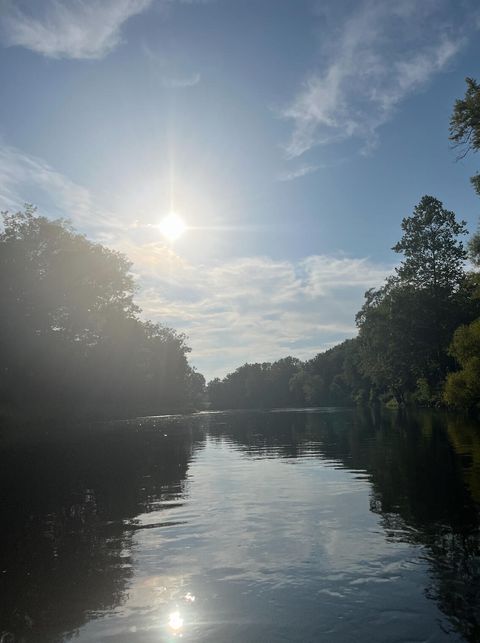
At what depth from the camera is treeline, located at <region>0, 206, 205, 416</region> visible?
53844 millimetres

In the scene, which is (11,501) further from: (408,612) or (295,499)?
(408,612)

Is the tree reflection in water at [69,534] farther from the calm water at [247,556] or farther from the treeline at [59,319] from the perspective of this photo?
the treeline at [59,319]

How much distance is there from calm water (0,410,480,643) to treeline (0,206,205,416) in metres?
38.9

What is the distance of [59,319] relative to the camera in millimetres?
61438

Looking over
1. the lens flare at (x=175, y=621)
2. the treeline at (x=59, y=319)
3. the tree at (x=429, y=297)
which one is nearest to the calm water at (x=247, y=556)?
the lens flare at (x=175, y=621)

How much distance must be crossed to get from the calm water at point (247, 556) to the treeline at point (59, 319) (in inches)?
1530

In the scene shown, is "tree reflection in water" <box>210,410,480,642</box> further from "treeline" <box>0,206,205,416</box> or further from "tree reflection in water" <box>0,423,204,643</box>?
"treeline" <box>0,206,205,416</box>

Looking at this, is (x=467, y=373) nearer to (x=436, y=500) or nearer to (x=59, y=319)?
(x=436, y=500)

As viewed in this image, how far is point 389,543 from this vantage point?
9.48m

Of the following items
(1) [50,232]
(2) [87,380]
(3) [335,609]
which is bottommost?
(3) [335,609]

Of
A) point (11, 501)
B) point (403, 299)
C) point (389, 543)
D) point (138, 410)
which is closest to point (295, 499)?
point (389, 543)

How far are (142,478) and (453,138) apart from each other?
26786mm


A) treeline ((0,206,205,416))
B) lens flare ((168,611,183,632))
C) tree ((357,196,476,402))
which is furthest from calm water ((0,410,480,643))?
tree ((357,196,476,402))

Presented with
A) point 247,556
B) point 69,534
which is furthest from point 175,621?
point 69,534
